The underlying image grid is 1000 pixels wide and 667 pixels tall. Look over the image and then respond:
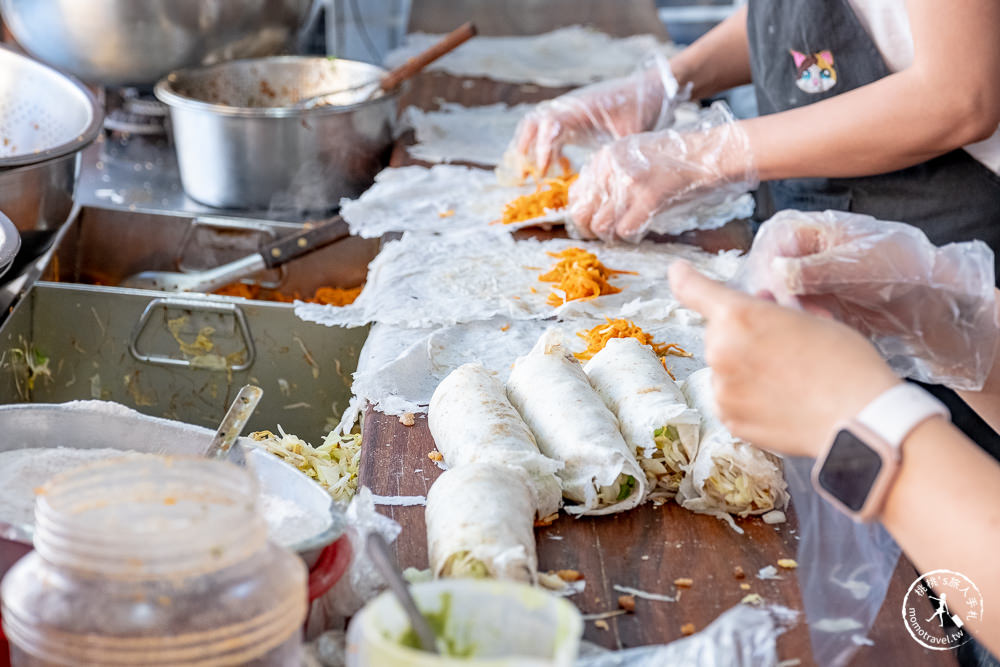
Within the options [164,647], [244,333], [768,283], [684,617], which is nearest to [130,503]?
[164,647]

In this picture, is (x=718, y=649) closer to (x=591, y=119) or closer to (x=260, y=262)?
(x=260, y=262)

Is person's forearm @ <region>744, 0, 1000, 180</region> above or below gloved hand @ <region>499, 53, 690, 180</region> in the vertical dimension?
above

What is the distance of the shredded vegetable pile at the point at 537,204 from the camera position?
2.86 m

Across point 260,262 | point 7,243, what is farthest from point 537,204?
point 7,243

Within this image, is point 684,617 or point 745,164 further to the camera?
point 745,164

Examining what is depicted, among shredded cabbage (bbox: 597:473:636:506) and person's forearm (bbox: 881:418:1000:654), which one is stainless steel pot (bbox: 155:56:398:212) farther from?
person's forearm (bbox: 881:418:1000:654)

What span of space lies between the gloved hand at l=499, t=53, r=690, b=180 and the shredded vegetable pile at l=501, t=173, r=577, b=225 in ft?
0.54

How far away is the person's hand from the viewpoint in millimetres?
1146

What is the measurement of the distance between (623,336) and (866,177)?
880mm

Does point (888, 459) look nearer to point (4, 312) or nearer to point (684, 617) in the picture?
point (684, 617)

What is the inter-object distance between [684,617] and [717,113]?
5.61 ft

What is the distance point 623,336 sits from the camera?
216 cm

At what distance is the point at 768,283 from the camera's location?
1491mm

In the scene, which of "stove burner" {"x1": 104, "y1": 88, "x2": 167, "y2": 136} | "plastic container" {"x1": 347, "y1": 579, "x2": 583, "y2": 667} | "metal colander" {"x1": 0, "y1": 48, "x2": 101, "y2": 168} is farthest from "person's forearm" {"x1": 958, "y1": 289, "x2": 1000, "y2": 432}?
"stove burner" {"x1": 104, "y1": 88, "x2": 167, "y2": 136}
